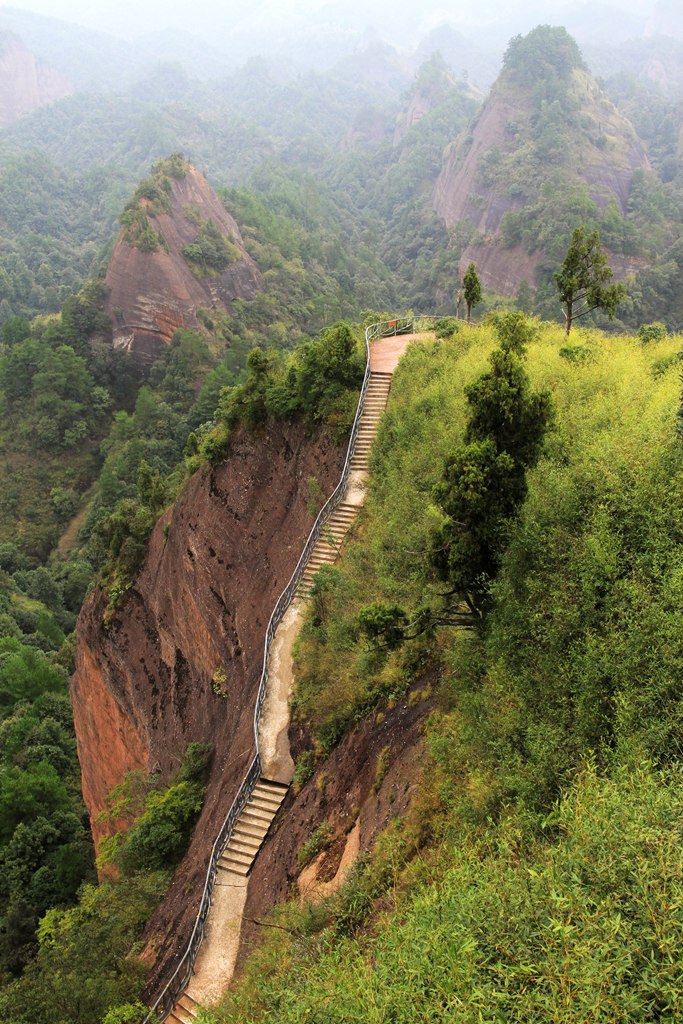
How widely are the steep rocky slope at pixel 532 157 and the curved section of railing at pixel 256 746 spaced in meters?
65.6

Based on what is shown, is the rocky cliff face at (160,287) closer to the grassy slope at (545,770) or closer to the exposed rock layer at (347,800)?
the grassy slope at (545,770)

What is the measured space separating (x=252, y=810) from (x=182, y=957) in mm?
2673

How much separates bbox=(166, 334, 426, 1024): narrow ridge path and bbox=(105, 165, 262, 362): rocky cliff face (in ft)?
159

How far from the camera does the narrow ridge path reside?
11359 mm

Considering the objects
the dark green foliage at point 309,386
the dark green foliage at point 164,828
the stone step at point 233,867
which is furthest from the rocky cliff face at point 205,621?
the stone step at point 233,867

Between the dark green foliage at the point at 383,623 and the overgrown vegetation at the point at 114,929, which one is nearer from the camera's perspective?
the dark green foliage at the point at 383,623

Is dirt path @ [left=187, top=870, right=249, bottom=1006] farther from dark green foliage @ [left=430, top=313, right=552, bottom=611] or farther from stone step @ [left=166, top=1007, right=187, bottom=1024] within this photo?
dark green foliage @ [left=430, top=313, right=552, bottom=611]

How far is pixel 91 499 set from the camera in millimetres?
55562

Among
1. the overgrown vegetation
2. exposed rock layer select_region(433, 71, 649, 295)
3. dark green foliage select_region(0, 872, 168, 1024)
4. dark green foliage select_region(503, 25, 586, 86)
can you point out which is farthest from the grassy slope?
dark green foliage select_region(503, 25, 586, 86)

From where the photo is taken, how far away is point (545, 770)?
8383mm

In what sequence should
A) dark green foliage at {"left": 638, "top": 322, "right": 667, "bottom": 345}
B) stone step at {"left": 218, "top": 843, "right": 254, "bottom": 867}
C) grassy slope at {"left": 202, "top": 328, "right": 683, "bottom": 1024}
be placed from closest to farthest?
1. grassy slope at {"left": 202, "top": 328, "right": 683, "bottom": 1024}
2. stone step at {"left": 218, "top": 843, "right": 254, "bottom": 867}
3. dark green foliage at {"left": 638, "top": 322, "right": 667, "bottom": 345}

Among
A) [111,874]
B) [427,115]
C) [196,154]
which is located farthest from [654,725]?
[196,154]

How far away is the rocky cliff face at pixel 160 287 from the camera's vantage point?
64.0 metres

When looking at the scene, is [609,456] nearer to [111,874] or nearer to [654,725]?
[654,725]
